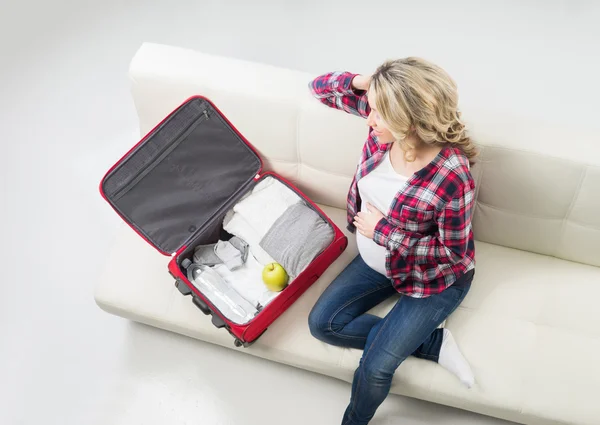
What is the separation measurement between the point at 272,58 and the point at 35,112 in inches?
40.8

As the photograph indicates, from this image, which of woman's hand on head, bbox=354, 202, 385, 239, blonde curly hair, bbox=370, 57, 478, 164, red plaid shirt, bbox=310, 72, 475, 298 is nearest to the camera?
blonde curly hair, bbox=370, 57, 478, 164

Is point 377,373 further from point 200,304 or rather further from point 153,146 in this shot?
point 153,146

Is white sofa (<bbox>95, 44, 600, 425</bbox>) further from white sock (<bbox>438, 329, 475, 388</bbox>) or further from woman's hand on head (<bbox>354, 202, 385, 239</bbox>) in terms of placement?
woman's hand on head (<bbox>354, 202, 385, 239</bbox>)

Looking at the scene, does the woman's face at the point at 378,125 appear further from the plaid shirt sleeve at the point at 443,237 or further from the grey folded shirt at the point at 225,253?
the grey folded shirt at the point at 225,253

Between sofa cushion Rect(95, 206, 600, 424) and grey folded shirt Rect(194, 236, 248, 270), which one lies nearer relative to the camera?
sofa cushion Rect(95, 206, 600, 424)

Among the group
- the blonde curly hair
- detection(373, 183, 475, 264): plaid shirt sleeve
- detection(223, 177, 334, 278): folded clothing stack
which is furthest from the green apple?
the blonde curly hair

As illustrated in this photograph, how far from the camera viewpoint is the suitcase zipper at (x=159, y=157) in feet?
5.35

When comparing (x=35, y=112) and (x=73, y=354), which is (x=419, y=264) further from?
(x=35, y=112)

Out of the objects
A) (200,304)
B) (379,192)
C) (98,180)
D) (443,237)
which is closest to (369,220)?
(379,192)

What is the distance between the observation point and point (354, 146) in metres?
1.63

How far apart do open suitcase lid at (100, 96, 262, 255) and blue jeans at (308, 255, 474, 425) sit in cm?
44

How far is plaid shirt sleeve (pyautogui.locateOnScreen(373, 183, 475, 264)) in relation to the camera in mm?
1387

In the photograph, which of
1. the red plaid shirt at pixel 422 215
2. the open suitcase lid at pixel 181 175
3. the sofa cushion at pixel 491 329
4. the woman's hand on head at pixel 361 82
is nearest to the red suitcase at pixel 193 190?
the open suitcase lid at pixel 181 175

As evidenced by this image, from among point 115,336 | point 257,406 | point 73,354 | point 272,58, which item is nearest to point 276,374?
point 257,406
